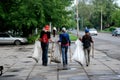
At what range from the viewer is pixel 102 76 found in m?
12.6

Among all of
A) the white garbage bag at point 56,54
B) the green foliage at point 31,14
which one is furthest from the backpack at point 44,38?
the green foliage at point 31,14

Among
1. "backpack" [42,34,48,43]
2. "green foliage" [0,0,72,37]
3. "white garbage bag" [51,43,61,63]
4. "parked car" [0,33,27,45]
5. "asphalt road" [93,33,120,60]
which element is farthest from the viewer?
"parked car" [0,33,27,45]

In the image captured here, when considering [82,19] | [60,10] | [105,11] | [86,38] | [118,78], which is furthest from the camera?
[82,19]

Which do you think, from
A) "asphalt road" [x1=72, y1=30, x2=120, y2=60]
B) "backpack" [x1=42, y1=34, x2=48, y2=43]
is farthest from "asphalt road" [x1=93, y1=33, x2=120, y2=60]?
"backpack" [x1=42, y1=34, x2=48, y2=43]

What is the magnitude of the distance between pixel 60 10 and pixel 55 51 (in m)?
25.1

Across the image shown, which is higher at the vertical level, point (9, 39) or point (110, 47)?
point (9, 39)

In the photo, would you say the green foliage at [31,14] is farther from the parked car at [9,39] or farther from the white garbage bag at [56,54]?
the white garbage bag at [56,54]

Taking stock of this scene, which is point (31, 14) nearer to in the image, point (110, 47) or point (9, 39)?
point (9, 39)

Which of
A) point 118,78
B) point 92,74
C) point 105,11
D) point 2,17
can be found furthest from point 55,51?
point 105,11

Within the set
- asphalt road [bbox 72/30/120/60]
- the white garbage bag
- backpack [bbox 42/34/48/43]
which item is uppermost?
backpack [bbox 42/34/48/43]

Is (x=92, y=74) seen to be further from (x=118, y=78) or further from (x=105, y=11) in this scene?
(x=105, y=11)

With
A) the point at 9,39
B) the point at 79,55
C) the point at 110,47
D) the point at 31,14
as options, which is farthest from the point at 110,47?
the point at 79,55

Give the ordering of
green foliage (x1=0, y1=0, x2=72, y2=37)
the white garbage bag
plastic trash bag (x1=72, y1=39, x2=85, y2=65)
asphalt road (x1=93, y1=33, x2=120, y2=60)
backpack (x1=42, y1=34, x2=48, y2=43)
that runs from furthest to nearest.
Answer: green foliage (x1=0, y1=0, x2=72, y2=37), asphalt road (x1=93, y1=33, x2=120, y2=60), backpack (x1=42, y1=34, x2=48, y2=43), the white garbage bag, plastic trash bag (x1=72, y1=39, x2=85, y2=65)

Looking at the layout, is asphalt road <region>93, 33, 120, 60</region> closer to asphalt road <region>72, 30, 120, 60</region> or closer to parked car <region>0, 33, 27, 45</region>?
asphalt road <region>72, 30, 120, 60</region>
